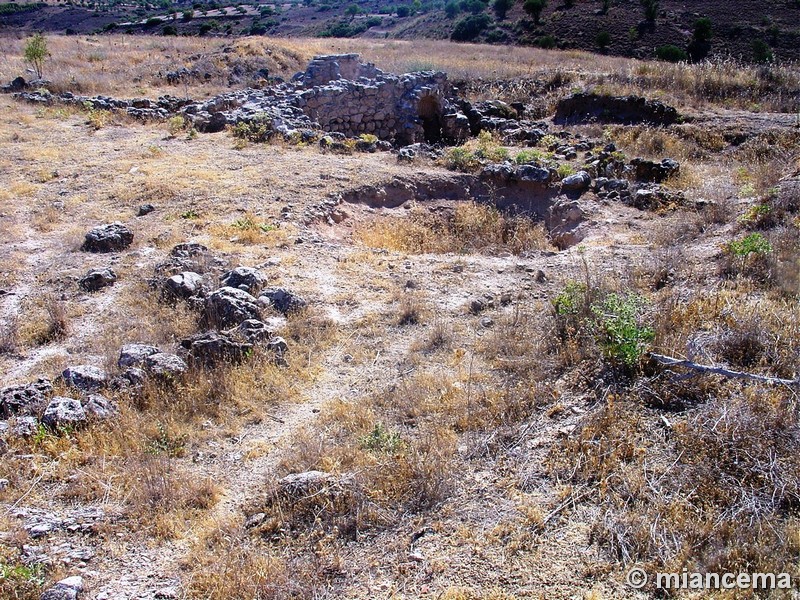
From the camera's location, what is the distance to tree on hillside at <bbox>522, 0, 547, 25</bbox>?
41688mm

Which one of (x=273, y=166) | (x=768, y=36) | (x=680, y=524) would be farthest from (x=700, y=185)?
(x=768, y=36)

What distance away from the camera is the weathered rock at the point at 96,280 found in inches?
274

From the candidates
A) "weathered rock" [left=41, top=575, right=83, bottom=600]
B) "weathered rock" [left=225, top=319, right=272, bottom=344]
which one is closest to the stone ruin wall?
"weathered rock" [left=225, top=319, right=272, bottom=344]

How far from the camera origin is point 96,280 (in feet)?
23.0

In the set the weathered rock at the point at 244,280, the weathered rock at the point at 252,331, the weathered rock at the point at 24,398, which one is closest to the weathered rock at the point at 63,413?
the weathered rock at the point at 24,398

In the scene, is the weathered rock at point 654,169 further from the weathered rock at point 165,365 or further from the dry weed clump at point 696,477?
the weathered rock at point 165,365

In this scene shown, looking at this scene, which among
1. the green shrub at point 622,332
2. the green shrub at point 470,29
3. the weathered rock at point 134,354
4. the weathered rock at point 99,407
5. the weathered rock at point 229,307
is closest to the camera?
the green shrub at point 622,332

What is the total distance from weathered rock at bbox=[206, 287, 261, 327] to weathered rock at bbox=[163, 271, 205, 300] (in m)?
0.35

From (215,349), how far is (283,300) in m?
1.14

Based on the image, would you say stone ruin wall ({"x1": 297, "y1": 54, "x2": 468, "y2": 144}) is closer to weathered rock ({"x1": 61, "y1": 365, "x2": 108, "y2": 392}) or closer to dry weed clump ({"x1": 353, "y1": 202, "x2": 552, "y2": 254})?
dry weed clump ({"x1": 353, "y1": 202, "x2": 552, "y2": 254})

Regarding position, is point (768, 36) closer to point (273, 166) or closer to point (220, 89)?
point (220, 89)

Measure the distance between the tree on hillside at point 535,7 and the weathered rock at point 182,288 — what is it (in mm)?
42112

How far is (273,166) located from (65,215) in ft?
11.3

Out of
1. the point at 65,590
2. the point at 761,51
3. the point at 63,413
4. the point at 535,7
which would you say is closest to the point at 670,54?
the point at 761,51
